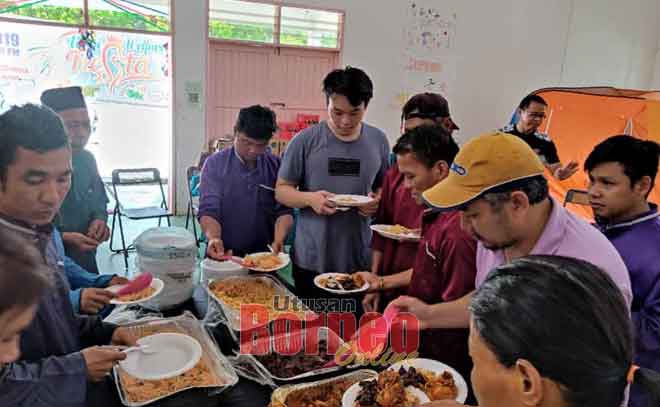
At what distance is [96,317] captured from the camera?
1.49 meters

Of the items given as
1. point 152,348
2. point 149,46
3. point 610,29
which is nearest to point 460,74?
point 610,29

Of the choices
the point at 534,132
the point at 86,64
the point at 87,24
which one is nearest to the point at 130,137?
the point at 86,64

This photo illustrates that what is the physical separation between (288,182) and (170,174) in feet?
13.2

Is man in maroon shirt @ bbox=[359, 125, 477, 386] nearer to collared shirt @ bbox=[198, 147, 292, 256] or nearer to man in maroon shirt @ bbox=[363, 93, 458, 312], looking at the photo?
→ man in maroon shirt @ bbox=[363, 93, 458, 312]

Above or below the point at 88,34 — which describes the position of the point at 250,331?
below

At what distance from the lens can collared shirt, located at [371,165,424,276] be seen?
1.97m

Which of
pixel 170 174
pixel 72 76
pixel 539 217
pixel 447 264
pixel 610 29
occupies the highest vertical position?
pixel 610 29

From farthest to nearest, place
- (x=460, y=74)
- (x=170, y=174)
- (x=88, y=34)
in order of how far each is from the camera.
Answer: (x=460, y=74) < (x=170, y=174) < (x=88, y=34)

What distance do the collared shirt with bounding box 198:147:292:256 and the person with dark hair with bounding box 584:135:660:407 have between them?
1408mm

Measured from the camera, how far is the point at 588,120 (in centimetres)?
577

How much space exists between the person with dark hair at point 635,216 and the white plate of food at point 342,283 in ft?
3.01

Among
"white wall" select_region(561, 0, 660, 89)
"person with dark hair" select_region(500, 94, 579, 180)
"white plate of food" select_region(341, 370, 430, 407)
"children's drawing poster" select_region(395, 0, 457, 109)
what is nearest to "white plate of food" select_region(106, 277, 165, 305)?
"white plate of food" select_region(341, 370, 430, 407)

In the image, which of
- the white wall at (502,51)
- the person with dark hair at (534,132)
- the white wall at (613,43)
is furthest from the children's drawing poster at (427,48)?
the person with dark hair at (534,132)

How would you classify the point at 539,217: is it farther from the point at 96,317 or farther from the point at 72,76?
the point at 72,76
